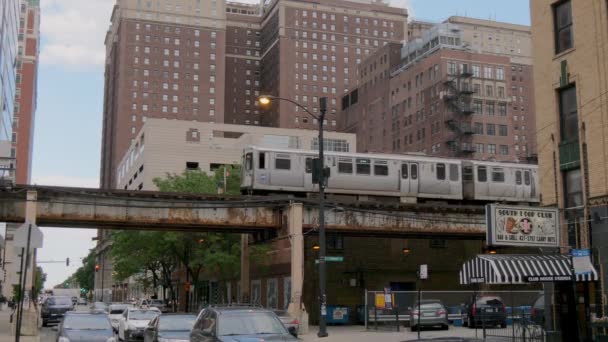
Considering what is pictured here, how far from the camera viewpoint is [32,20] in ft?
558

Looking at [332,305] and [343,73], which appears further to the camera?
[343,73]

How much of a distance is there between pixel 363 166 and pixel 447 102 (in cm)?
8315

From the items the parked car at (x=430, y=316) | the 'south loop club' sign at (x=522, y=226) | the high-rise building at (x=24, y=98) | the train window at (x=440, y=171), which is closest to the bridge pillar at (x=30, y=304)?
the parked car at (x=430, y=316)

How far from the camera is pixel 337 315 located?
40.7 m

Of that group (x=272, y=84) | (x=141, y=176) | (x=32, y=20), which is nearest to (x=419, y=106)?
(x=141, y=176)

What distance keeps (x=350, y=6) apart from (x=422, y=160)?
154 m

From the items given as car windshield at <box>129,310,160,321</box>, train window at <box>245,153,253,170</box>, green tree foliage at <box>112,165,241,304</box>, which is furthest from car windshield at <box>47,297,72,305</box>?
car windshield at <box>129,310,160,321</box>

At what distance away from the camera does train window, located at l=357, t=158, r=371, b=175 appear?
140 feet

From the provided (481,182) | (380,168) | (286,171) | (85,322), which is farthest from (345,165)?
(85,322)

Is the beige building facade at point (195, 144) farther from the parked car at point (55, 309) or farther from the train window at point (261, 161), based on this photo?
the train window at point (261, 161)

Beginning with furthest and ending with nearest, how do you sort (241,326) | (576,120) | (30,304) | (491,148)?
(491,148) → (30,304) → (576,120) → (241,326)

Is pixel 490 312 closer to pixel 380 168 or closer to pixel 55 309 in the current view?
pixel 380 168

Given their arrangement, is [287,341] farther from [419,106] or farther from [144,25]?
[144,25]

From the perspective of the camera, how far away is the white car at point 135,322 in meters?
27.6
